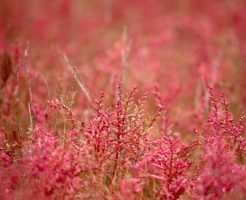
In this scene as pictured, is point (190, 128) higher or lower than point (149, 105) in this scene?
lower

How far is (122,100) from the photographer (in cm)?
235

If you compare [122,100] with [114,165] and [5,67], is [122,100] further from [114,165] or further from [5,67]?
[5,67]

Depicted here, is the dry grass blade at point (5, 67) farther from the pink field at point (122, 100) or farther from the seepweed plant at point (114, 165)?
the seepweed plant at point (114, 165)

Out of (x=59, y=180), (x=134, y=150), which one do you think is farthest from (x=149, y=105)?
(x=59, y=180)

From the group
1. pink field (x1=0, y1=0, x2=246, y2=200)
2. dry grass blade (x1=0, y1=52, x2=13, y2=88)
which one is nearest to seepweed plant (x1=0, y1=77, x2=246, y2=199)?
pink field (x1=0, y1=0, x2=246, y2=200)

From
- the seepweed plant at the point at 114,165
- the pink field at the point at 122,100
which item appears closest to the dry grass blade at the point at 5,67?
the pink field at the point at 122,100

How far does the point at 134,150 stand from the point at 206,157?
0.36 meters

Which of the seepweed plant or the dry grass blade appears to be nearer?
the seepweed plant

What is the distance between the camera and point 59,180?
183 centimetres

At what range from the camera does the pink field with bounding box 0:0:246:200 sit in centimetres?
187

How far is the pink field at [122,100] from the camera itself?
1870 millimetres

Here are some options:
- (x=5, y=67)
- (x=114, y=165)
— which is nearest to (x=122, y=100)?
(x=114, y=165)

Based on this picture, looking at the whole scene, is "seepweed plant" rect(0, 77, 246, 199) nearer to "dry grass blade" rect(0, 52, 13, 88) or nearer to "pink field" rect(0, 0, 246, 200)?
"pink field" rect(0, 0, 246, 200)

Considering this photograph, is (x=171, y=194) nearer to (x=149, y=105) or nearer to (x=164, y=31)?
(x=149, y=105)
